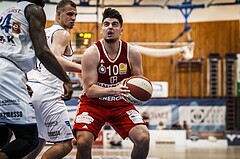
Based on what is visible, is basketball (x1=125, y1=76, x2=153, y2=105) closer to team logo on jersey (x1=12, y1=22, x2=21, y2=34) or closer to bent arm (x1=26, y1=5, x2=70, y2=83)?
bent arm (x1=26, y1=5, x2=70, y2=83)

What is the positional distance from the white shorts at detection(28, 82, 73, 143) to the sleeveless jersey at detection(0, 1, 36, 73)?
1.51 m

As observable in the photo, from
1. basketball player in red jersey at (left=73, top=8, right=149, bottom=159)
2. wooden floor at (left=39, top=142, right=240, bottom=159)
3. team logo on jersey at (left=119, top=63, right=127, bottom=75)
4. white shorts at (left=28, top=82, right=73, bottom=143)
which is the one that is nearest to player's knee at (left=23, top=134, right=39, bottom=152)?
white shorts at (left=28, top=82, right=73, bottom=143)

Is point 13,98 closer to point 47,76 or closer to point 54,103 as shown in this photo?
point 54,103

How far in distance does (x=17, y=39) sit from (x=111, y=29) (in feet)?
7.27

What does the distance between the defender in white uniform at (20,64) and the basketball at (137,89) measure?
5.21ft

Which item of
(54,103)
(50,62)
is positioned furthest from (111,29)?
(50,62)

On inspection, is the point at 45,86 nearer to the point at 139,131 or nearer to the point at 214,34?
the point at 139,131

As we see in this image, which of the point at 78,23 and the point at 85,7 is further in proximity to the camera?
the point at 85,7

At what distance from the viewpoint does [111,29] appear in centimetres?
641

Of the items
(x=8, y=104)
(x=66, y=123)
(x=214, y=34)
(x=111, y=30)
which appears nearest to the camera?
(x=8, y=104)

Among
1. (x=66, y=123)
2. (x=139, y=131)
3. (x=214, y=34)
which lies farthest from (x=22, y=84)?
(x=214, y=34)

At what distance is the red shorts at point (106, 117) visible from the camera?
6.14m

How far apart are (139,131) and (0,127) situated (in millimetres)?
2168

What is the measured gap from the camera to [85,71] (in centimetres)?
623
